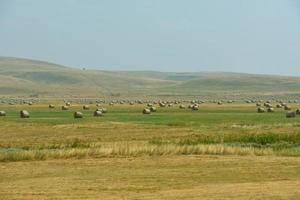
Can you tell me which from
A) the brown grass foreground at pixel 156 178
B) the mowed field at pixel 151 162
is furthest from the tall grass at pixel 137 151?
the brown grass foreground at pixel 156 178

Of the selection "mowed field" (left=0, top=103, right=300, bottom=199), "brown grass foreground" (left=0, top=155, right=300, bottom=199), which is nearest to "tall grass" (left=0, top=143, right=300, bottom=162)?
"mowed field" (left=0, top=103, right=300, bottom=199)

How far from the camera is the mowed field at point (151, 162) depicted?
63.1 ft

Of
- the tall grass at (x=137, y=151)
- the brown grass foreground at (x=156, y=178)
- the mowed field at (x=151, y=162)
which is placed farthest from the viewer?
the tall grass at (x=137, y=151)

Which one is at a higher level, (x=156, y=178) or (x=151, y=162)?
(x=156, y=178)

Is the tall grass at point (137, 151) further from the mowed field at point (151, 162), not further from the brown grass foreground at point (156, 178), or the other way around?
the brown grass foreground at point (156, 178)

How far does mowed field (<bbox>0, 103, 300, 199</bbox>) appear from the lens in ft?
63.1

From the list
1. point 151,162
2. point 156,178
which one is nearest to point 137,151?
point 151,162

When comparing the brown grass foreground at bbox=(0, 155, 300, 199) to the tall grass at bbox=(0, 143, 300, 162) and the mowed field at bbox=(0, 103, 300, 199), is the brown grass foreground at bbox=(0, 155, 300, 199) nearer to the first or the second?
the mowed field at bbox=(0, 103, 300, 199)

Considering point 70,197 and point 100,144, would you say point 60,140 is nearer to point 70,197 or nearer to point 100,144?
point 100,144

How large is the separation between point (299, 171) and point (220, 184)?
422 centimetres

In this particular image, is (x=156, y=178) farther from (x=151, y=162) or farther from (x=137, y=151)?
(x=137, y=151)

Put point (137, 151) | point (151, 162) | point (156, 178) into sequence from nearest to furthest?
point (156, 178) → point (151, 162) → point (137, 151)

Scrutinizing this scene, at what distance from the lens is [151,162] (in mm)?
26750

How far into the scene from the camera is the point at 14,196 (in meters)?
18.3
